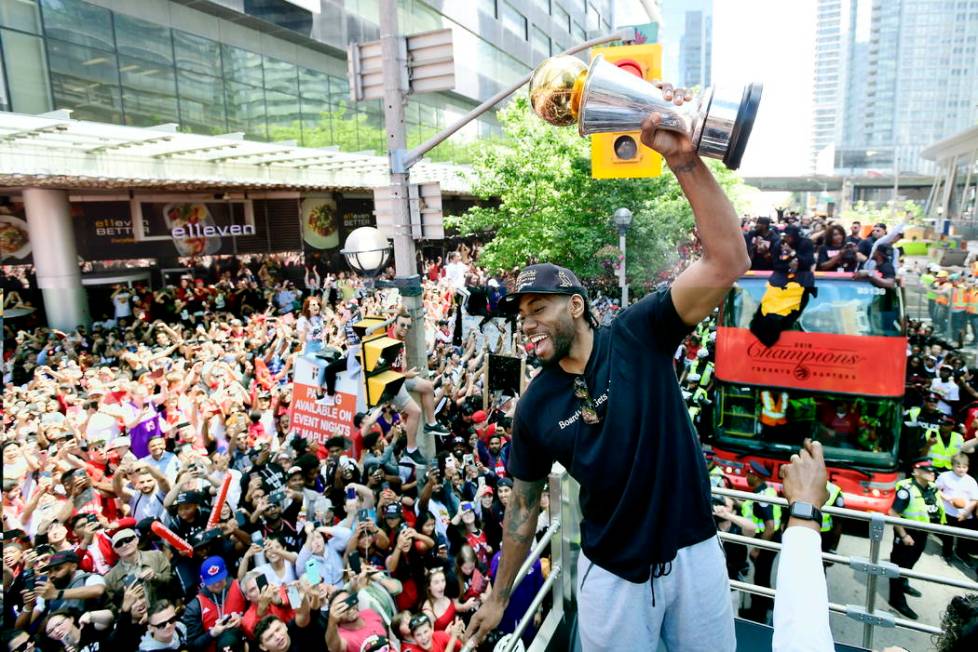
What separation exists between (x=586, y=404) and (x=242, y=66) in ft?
71.8

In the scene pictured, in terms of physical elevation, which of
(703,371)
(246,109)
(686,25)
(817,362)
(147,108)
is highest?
(686,25)

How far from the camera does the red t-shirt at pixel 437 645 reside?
448cm

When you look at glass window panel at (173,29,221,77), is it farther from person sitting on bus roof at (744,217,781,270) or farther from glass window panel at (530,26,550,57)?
glass window panel at (530,26,550,57)

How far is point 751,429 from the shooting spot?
844cm

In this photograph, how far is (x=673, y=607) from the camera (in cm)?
230

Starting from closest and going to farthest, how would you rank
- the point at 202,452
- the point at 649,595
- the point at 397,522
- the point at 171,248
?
the point at 649,595 < the point at 397,522 < the point at 202,452 < the point at 171,248

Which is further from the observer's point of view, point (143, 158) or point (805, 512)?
point (143, 158)

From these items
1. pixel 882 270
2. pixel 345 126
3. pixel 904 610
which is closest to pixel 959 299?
pixel 882 270

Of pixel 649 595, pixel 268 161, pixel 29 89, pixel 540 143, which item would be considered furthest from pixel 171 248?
pixel 649 595

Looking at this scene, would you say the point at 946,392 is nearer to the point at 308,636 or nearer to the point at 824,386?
the point at 824,386

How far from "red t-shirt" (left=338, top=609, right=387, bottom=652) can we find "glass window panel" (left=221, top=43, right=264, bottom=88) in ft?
64.7

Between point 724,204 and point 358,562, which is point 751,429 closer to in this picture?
point 358,562

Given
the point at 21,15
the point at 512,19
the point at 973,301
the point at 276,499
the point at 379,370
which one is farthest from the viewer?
the point at 512,19

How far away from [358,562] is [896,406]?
6.47m
